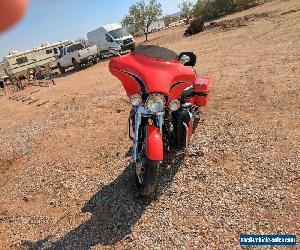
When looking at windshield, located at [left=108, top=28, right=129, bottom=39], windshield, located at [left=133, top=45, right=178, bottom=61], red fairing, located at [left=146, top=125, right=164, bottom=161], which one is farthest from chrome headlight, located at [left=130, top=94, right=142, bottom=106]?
windshield, located at [left=108, top=28, right=129, bottom=39]

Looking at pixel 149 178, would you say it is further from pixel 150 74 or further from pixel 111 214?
pixel 150 74

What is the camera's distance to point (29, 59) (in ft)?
101

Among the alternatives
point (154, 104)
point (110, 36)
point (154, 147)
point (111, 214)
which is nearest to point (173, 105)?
point (154, 104)

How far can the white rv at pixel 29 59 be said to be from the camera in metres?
29.6

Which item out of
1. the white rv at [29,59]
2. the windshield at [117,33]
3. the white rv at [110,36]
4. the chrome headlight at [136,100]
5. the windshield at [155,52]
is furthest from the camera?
the white rv at [29,59]

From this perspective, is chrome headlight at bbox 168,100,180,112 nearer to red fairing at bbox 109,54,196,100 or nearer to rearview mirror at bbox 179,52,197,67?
red fairing at bbox 109,54,196,100

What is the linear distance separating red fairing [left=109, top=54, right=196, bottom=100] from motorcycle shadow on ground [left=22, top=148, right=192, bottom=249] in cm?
140

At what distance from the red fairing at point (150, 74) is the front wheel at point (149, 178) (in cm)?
89

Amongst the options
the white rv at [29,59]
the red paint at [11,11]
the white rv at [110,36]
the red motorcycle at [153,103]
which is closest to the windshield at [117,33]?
the white rv at [110,36]

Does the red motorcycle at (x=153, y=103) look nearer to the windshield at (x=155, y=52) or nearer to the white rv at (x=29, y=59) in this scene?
the windshield at (x=155, y=52)

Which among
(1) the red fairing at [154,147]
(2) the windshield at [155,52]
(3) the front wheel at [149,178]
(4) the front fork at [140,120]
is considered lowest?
(3) the front wheel at [149,178]

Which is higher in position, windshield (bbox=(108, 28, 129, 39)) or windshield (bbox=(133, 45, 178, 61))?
windshield (bbox=(133, 45, 178, 61))

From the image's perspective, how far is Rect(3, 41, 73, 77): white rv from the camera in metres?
29.6

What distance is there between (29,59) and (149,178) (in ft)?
95.9
